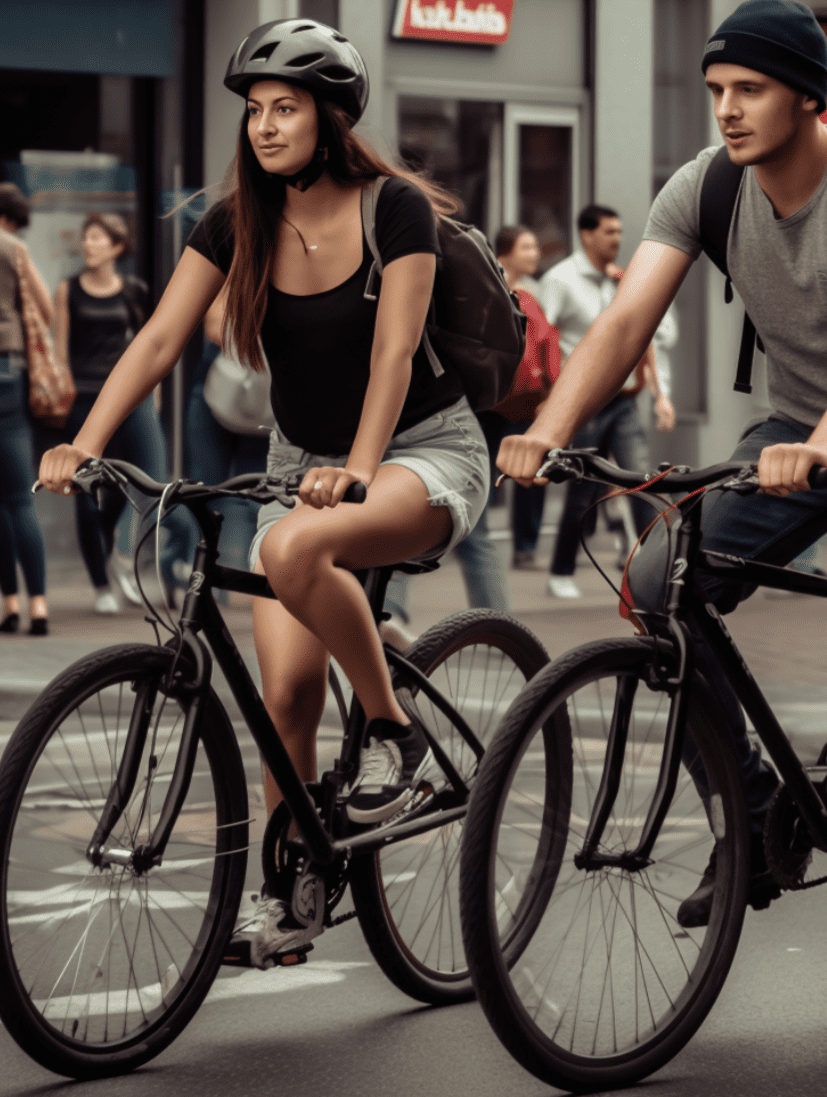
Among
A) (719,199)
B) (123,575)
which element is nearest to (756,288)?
(719,199)

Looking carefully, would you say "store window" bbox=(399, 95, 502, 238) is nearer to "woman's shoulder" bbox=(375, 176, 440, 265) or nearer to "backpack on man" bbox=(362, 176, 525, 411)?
"backpack on man" bbox=(362, 176, 525, 411)

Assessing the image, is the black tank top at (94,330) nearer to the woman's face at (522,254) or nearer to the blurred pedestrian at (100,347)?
the blurred pedestrian at (100,347)

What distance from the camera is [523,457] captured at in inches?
138

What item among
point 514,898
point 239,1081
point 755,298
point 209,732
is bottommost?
point 239,1081

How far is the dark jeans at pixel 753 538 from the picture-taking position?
382 centimetres

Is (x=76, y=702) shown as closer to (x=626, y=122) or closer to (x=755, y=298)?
(x=755, y=298)

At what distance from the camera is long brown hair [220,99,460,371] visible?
12.5 ft

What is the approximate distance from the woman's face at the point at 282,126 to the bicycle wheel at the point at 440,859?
100 centimetres

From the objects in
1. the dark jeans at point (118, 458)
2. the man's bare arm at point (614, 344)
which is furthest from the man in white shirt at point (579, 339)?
the man's bare arm at point (614, 344)

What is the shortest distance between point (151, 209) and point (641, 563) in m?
9.48

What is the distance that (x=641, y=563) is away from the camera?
3.81m

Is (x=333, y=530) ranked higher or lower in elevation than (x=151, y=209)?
lower

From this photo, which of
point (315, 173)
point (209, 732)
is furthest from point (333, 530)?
point (315, 173)

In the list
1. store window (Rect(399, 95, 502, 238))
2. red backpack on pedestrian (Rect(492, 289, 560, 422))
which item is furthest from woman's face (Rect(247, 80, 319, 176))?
store window (Rect(399, 95, 502, 238))
